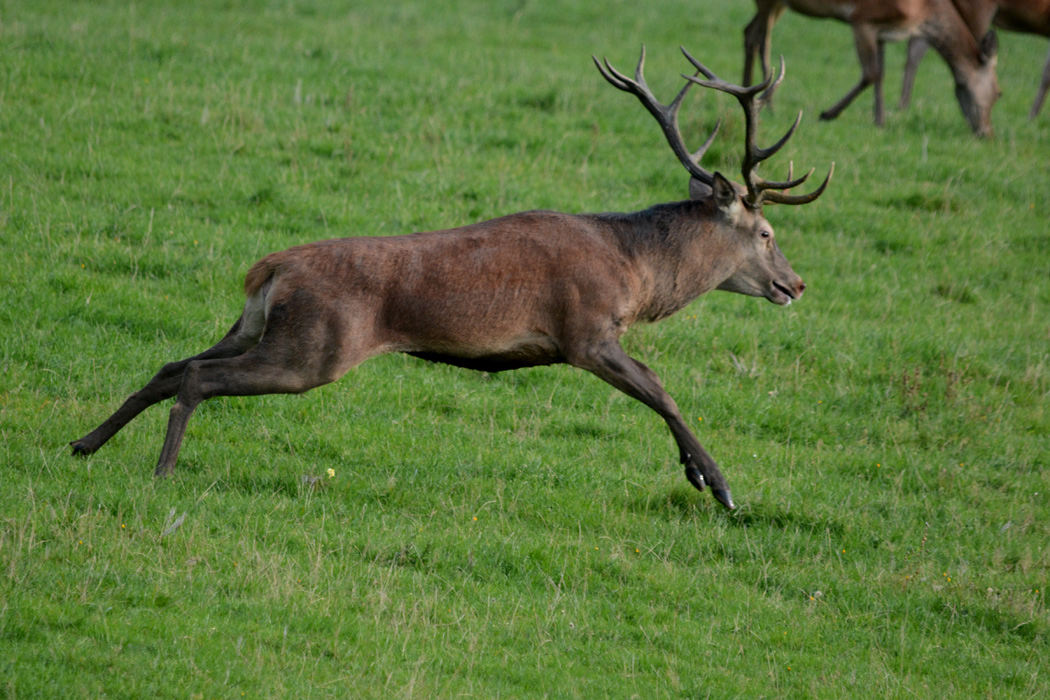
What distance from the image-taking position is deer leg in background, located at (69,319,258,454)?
6.46m

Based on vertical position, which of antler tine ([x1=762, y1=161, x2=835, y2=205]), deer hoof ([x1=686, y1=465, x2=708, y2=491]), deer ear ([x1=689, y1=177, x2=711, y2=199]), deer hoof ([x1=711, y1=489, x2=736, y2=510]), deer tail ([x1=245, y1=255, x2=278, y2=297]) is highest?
antler tine ([x1=762, y1=161, x2=835, y2=205])

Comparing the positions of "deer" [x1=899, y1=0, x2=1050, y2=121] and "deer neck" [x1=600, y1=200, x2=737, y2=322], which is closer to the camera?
"deer neck" [x1=600, y1=200, x2=737, y2=322]

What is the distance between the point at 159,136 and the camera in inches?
446

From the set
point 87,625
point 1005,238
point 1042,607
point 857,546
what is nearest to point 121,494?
point 87,625

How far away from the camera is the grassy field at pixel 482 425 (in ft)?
17.3

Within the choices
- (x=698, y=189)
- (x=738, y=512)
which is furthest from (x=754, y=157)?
(x=738, y=512)

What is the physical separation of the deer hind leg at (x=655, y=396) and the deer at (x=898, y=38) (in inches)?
359

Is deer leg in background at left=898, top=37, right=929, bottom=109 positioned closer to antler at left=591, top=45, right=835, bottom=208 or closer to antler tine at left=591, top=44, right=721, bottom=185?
antler at left=591, top=45, right=835, bottom=208

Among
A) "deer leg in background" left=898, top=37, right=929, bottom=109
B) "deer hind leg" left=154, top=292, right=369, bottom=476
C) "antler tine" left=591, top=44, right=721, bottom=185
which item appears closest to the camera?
"deer hind leg" left=154, top=292, right=369, bottom=476

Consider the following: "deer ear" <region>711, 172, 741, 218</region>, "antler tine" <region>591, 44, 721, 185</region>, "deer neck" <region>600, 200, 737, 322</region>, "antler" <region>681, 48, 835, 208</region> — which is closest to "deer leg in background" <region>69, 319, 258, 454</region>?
"deer neck" <region>600, 200, 737, 322</region>

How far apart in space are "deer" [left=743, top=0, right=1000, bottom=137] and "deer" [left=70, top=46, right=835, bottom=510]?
810cm

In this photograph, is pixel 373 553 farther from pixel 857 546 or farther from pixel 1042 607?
pixel 1042 607

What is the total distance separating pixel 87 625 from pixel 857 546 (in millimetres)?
4201

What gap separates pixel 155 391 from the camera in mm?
6520
